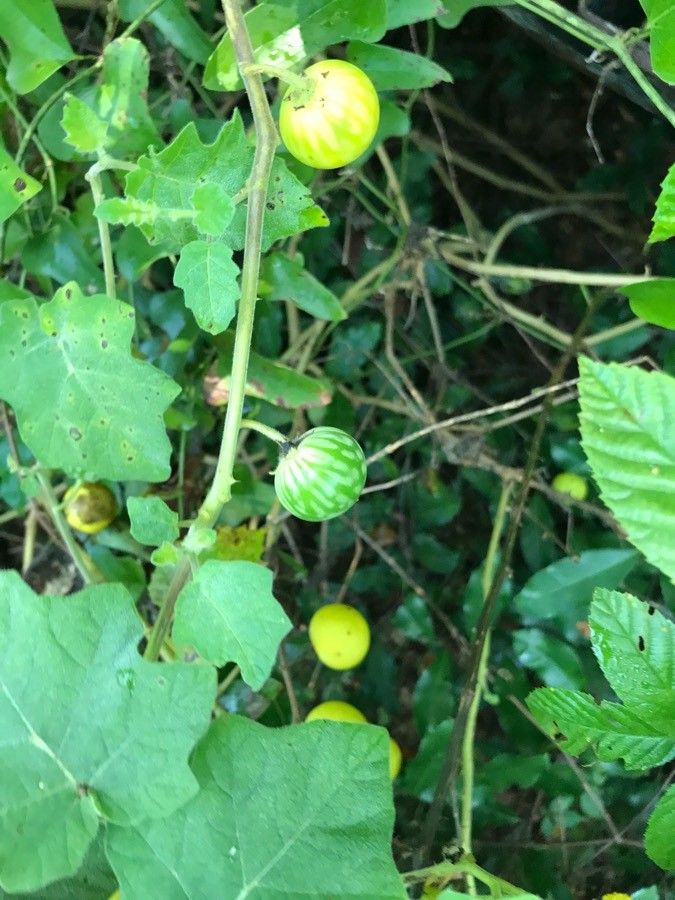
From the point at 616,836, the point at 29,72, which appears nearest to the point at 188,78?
the point at 29,72

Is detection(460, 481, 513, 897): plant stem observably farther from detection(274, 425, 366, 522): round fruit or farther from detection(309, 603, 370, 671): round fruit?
detection(274, 425, 366, 522): round fruit

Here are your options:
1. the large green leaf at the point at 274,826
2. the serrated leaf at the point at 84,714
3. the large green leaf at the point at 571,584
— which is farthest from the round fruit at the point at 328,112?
the large green leaf at the point at 571,584

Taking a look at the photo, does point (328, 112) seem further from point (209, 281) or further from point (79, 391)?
point (79, 391)

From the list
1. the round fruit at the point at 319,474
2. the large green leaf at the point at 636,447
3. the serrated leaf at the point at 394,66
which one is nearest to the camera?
the large green leaf at the point at 636,447

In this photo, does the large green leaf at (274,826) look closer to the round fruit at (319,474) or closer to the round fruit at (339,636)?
the round fruit at (319,474)

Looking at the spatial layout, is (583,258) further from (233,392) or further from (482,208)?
(233,392)

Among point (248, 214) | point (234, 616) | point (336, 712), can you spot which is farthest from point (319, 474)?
point (336, 712)
